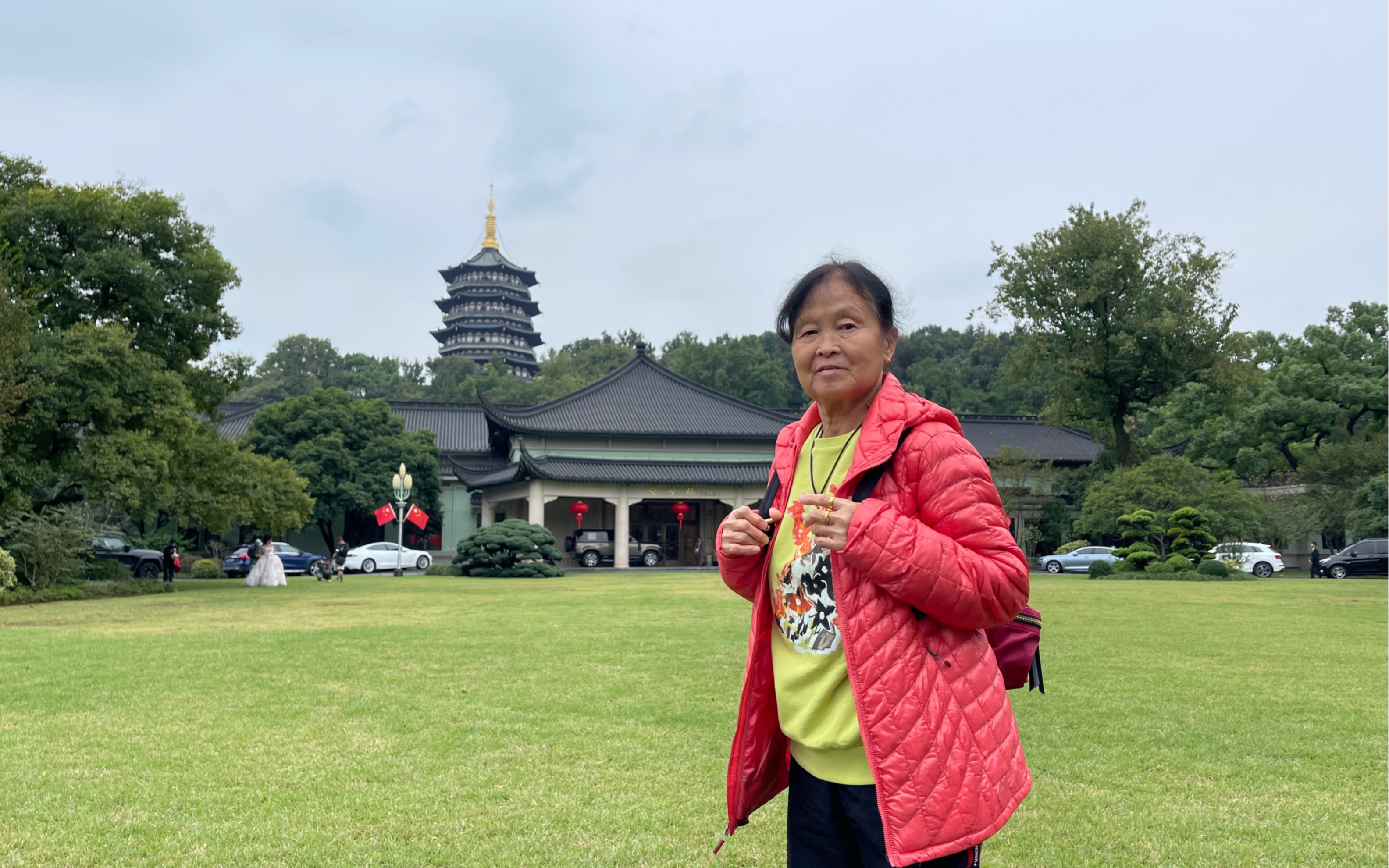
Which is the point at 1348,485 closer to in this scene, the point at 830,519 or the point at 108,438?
the point at 108,438

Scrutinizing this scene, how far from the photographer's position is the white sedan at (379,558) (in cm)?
2911

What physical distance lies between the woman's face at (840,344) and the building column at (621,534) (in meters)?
29.8

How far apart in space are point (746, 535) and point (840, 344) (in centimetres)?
44

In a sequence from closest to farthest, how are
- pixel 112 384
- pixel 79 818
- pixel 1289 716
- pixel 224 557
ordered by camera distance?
pixel 79 818
pixel 1289 716
pixel 112 384
pixel 224 557

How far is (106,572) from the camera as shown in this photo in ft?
63.9

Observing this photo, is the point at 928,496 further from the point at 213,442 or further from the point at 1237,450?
the point at 1237,450

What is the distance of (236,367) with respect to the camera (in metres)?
21.1

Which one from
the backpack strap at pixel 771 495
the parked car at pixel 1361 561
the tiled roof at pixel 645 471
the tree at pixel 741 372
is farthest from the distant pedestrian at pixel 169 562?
the tree at pixel 741 372

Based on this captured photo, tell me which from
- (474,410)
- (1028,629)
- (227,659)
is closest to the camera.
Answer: (1028,629)

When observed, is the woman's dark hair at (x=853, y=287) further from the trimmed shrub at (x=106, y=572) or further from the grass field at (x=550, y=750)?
the trimmed shrub at (x=106, y=572)

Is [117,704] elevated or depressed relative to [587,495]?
depressed

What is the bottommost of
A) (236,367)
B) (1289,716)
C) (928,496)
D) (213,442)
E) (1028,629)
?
(1289,716)

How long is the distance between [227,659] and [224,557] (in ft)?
80.8

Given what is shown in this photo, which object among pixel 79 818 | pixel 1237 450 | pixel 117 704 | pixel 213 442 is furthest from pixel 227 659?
pixel 1237 450
